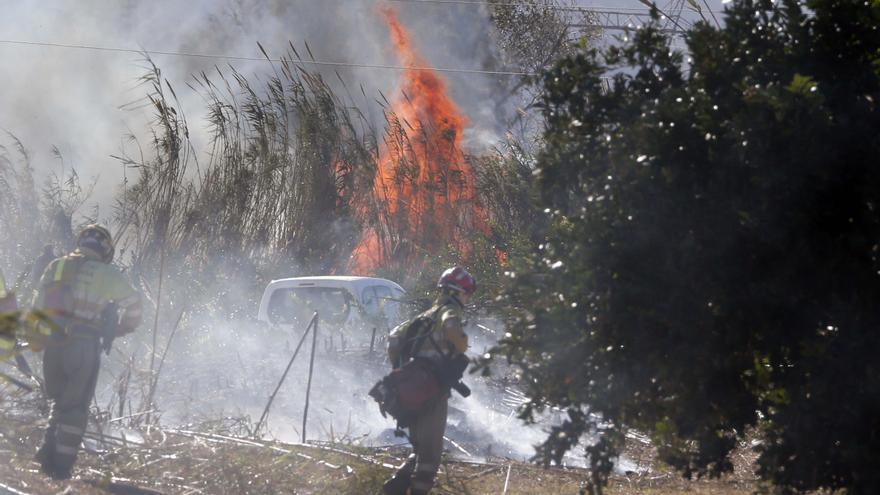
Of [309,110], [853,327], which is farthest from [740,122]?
[309,110]

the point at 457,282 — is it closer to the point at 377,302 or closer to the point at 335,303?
the point at 377,302

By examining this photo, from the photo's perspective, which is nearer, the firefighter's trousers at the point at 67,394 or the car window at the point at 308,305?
the firefighter's trousers at the point at 67,394

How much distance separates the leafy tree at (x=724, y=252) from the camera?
3.98 metres

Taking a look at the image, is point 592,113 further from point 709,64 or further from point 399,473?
point 399,473

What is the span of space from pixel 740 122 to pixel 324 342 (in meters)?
9.91

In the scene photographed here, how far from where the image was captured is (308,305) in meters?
15.1

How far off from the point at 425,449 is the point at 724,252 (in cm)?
323

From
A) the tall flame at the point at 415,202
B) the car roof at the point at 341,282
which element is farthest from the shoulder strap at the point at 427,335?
the tall flame at the point at 415,202

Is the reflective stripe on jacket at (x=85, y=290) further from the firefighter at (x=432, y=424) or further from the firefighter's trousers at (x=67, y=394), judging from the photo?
the firefighter at (x=432, y=424)

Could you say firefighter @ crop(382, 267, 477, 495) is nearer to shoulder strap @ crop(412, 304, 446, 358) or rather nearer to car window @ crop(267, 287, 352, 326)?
shoulder strap @ crop(412, 304, 446, 358)

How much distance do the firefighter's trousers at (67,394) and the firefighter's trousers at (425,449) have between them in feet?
7.54

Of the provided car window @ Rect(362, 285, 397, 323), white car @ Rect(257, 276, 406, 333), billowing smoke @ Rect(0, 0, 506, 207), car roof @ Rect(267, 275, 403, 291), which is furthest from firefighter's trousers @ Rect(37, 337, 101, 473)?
billowing smoke @ Rect(0, 0, 506, 207)

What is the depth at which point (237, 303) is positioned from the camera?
59.0 feet

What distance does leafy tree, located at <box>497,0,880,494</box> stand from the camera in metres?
3.98
